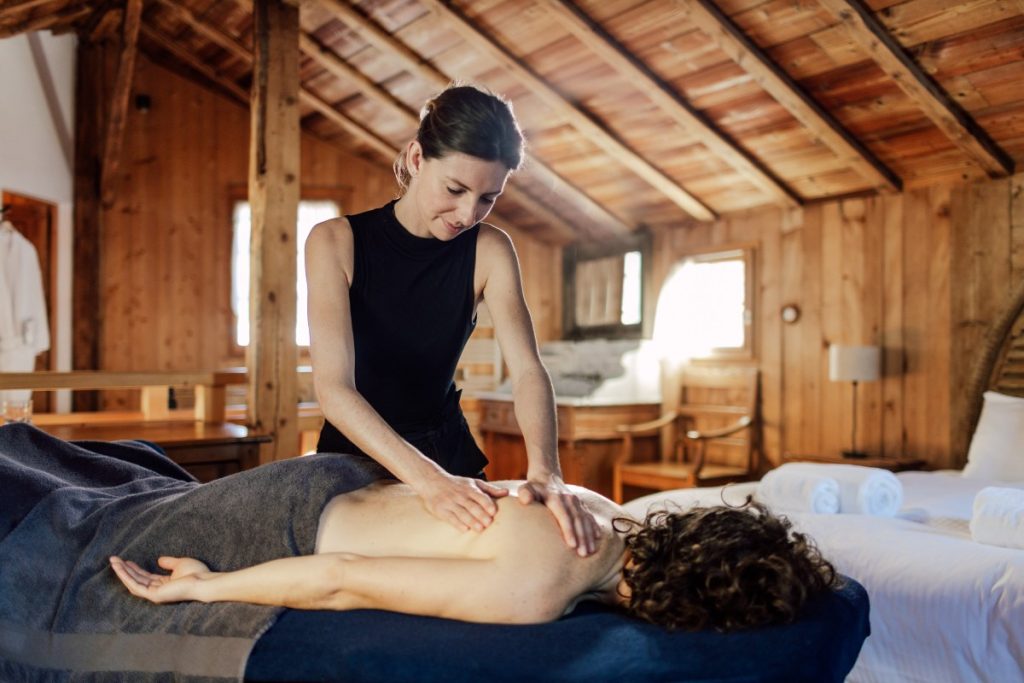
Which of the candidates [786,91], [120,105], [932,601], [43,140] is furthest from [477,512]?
[43,140]

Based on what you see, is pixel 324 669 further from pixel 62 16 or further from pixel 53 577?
pixel 62 16

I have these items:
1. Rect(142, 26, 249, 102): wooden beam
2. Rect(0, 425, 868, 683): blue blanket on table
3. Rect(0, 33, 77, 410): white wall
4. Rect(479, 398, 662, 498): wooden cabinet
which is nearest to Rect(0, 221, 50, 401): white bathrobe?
Rect(0, 33, 77, 410): white wall

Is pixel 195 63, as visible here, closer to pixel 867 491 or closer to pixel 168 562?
pixel 867 491

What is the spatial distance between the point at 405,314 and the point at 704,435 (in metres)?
3.62

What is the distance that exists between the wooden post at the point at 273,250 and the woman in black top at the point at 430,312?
2.21m

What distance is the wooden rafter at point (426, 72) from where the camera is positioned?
510cm

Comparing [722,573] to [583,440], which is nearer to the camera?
[722,573]

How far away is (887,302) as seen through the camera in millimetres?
4742

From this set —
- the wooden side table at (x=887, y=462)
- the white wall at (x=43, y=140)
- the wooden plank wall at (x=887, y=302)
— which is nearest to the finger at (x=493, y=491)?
the wooden side table at (x=887, y=462)

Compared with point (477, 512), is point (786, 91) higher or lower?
higher

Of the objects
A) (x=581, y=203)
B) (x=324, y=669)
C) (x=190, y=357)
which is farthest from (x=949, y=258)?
(x=190, y=357)

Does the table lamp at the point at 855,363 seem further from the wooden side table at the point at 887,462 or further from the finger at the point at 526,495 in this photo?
the finger at the point at 526,495

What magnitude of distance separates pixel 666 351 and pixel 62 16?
4.42 metres

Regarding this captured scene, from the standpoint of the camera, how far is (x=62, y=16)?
5867mm
